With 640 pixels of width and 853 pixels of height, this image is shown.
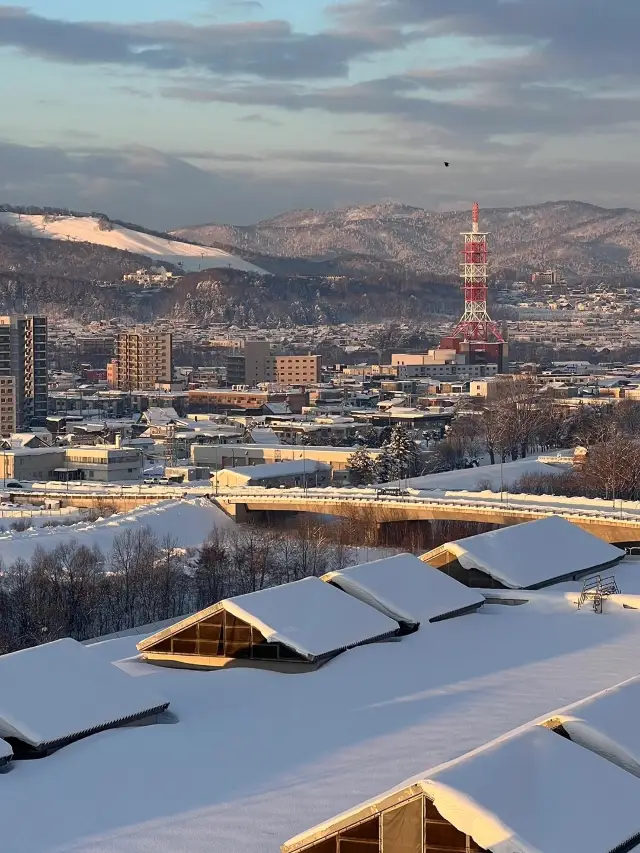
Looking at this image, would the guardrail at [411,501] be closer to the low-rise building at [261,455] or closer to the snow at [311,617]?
the low-rise building at [261,455]

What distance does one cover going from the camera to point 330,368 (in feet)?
226

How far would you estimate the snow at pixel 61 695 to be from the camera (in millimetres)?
8531

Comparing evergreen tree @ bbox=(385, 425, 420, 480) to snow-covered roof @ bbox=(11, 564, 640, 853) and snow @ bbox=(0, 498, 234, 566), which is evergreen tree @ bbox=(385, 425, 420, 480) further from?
snow-covered roof @ bbox=(11, 564, 640, 853)

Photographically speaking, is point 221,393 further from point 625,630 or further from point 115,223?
point 115,223

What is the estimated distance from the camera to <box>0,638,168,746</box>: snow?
8531mm

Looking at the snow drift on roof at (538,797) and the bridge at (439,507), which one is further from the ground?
the snow drift on roof at (538,797)

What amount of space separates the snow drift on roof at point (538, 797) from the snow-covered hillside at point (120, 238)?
137m

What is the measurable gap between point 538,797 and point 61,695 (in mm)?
3037

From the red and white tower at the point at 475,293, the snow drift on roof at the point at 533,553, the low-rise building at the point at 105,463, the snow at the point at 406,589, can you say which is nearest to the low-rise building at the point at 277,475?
the low-rise building at the point at 105,463

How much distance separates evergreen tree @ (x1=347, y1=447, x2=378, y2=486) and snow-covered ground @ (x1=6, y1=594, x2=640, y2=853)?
18.4 meters

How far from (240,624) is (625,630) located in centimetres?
289

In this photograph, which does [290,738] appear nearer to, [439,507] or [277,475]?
[439,507]

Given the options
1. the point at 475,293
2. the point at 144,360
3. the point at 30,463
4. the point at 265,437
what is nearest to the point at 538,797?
the point at 30,463

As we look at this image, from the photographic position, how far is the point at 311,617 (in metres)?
10.8
